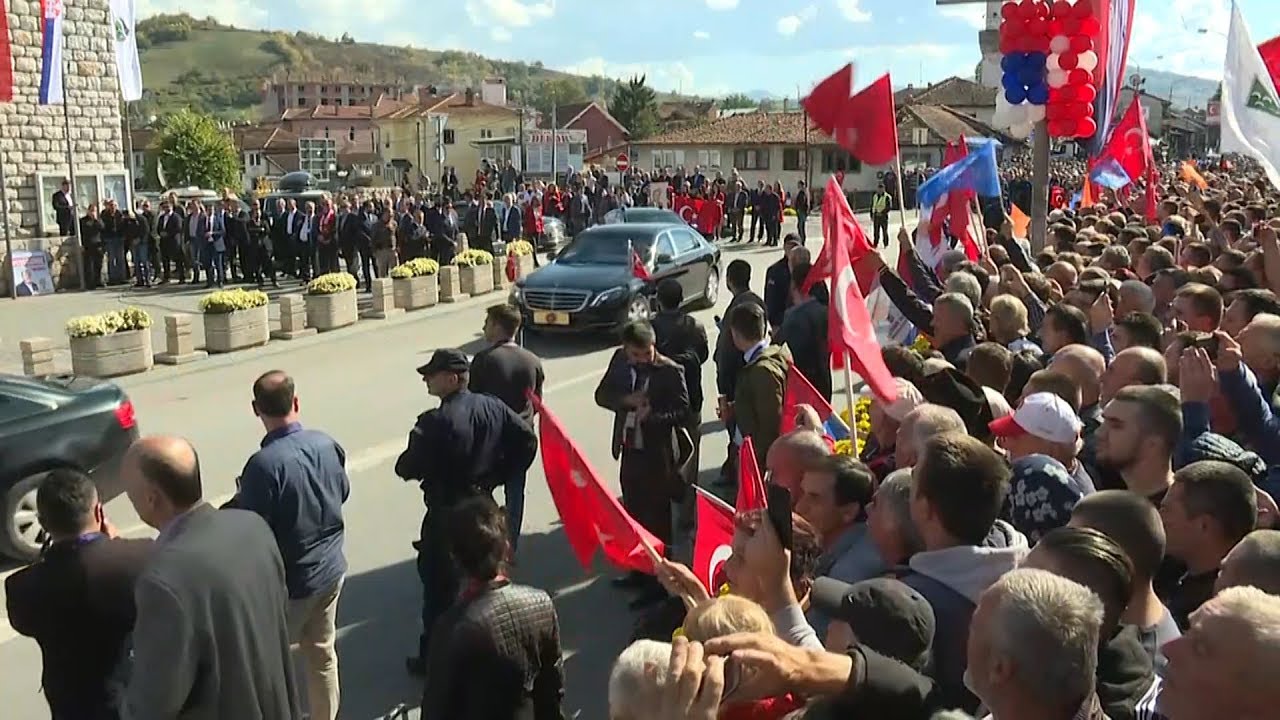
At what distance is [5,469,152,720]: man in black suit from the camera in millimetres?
3891

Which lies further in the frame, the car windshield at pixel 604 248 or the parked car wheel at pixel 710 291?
the parked car wheel at pixel 710 291

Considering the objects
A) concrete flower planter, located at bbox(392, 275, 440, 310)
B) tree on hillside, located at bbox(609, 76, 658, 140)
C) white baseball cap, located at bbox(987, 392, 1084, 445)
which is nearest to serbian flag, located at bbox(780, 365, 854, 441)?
white baseball cap, located at bbox(987, 392, 1084, 445)

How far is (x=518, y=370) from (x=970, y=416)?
2.97m

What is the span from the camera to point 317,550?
516cm

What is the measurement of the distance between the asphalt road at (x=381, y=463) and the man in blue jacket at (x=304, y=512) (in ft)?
1.96

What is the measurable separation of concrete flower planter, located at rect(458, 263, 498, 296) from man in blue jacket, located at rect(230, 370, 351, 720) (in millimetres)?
15574

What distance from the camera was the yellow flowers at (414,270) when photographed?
19.2 metres

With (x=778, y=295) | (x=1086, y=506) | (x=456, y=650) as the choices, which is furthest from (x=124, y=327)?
(x=1086, y=506)

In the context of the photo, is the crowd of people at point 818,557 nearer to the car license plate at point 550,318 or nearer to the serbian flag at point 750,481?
the serbian flag at point 750,481

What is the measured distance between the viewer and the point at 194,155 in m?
97.6

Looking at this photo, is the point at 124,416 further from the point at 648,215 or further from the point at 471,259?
the point at 648,215

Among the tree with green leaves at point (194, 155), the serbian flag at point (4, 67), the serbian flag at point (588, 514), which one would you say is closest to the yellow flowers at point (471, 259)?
the serbian flag at point (4, 67)

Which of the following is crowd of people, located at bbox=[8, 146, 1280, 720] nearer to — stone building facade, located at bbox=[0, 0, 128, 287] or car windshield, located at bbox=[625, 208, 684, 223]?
car windshield, located at bbox=[625, 208, 684, 223]

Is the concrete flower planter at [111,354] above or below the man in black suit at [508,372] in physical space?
below
